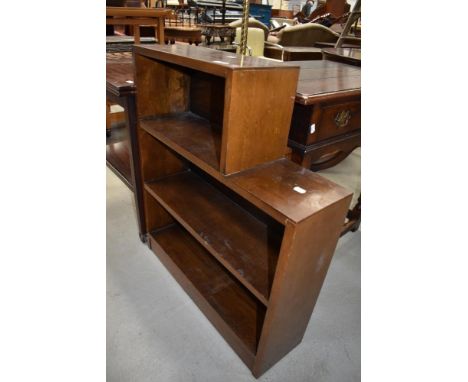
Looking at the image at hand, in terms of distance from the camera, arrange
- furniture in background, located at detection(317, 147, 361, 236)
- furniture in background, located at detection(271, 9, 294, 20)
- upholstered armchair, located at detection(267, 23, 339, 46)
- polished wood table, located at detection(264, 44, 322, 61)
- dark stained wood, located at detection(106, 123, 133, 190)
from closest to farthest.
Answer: dark stained wood, located at detection(106, 123, 133, 190) → furniture in background, located at detection(317, 147, 361, 236) → polished wood table, located at detection(264, 44, 322, 61) → upholstered armchair, located at detection(267, 23, 339, 46) → furniture in background, located at detection(271, 9, 294, 20)

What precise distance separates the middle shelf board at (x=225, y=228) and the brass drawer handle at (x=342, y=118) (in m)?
0.50

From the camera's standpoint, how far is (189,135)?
1179 mm

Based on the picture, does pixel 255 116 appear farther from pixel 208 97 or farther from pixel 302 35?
pixel 302 35

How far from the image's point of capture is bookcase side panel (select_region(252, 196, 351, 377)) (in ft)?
2.51

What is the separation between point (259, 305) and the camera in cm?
130

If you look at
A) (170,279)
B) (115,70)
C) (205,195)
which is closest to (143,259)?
(170,279)

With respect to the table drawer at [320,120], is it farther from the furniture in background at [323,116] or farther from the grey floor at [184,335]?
the grey floor at [184,335]

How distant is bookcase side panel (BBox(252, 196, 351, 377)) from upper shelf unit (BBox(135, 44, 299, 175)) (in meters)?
0.28

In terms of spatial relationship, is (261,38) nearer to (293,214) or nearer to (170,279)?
(170,279)

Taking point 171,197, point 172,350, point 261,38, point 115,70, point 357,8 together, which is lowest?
point 172,350

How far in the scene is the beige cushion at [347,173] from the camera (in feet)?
8.47

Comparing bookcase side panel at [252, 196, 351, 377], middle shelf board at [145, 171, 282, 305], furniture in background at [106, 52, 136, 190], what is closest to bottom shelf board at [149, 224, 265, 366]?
bookcase side panel at [252, 196, 351, 377]

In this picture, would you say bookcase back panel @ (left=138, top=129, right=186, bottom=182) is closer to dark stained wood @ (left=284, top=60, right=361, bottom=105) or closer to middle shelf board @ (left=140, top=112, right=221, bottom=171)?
middle shelf board @ (left=140, top=112, right=221, bottom=171)

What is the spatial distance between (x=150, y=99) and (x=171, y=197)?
17.9 inches
